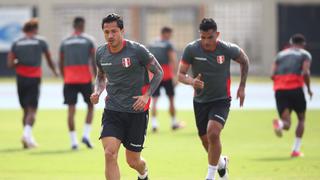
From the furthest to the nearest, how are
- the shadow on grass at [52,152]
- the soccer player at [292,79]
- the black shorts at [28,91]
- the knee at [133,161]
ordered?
the black shorts at [28,91] < the shadow on grass at [52,152] < the soccer player at [292,79] < the knee at [133,161]

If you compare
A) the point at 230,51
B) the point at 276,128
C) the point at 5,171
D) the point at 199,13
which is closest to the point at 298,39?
the point at 276,128

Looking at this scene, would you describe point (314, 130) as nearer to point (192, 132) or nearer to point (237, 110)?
point (192, 132)

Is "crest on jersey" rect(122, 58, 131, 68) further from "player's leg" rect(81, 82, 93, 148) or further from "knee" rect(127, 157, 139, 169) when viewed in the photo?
"player's leg" rect(81, 82, 93, 148)

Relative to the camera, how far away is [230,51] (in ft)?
44.1

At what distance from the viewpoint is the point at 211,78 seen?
44.5 feet

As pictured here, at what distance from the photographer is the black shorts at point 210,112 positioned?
13.4 m

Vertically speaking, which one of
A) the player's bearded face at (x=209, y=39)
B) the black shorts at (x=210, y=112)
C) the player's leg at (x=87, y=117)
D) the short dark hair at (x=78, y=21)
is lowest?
the player's leg at (x=87, y=117)

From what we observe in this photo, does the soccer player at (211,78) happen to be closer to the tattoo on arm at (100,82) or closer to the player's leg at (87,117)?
the tattoo on arm at (100,82)

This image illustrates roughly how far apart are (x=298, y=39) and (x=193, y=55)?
4784 millimetres

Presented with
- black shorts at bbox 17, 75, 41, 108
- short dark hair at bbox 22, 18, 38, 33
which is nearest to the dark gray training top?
short dark hair at bbox 22, 18, 38, 33

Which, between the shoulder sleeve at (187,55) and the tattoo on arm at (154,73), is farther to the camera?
the shoulder sleeve at (187,55)

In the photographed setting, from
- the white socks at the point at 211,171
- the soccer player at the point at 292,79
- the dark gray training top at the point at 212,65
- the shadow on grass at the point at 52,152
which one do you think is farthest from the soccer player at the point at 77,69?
the white socks at the point at 211,171

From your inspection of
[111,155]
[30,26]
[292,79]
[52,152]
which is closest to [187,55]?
[111,155]

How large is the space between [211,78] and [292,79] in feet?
16.3
